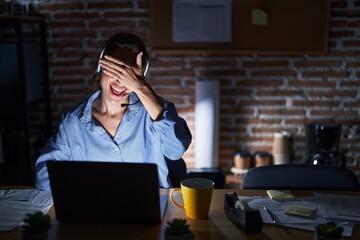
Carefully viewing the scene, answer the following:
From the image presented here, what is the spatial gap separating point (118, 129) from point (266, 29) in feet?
5.00

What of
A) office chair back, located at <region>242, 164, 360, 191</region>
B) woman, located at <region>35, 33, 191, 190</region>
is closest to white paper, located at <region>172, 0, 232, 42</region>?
woman, located at <region>35, 33, 191, 190</region>

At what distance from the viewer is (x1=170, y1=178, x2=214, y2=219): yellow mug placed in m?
1.28

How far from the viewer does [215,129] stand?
2.97m

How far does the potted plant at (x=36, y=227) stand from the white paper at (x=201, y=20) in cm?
199

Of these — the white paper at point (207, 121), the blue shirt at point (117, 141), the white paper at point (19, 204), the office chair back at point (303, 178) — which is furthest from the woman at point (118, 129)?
the white paper at point (207, 121)

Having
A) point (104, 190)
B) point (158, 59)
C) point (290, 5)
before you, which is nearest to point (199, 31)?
Answer: point (158, 59)

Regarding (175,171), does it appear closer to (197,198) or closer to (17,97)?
(197,198)

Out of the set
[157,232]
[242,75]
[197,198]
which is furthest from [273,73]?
[157,232]

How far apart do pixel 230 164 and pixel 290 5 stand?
3.65 ft

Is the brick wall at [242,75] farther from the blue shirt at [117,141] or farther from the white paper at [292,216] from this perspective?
the white paper at [292,216]

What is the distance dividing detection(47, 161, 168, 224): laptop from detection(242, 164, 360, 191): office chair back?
20.6 inches

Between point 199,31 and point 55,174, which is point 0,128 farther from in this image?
point 55,174

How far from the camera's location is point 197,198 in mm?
1286

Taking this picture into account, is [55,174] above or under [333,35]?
under
